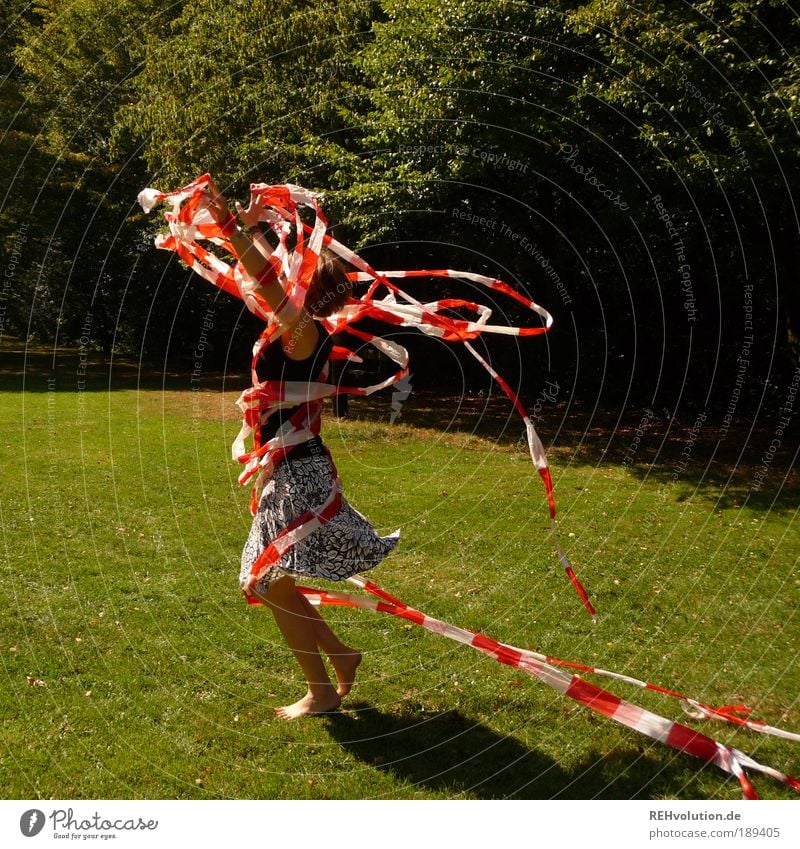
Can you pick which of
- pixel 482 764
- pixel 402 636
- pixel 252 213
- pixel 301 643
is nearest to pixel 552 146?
pixel 402 636

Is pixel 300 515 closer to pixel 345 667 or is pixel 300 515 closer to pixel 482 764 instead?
pixel 345 667

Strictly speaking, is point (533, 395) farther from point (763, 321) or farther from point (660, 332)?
point (763, 321)

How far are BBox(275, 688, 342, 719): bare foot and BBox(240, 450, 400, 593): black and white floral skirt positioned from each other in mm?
808

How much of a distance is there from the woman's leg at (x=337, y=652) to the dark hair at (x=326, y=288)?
1664 millimetres

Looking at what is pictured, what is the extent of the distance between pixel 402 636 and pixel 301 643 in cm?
154

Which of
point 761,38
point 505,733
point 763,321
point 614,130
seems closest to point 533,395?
point 763,321

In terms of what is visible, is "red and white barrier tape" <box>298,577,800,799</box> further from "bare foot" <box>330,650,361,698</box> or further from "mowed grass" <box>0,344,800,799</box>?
"bare foot" <box>330,650,361,698</box>

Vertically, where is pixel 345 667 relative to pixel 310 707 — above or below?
above

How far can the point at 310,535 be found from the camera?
488 cm

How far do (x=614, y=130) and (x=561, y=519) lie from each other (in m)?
6.37

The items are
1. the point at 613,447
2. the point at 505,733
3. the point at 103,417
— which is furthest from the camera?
the point at 103,417

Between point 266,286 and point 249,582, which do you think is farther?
point 249,582

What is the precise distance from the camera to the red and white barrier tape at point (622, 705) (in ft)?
15.5

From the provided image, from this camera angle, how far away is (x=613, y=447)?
621 inches
